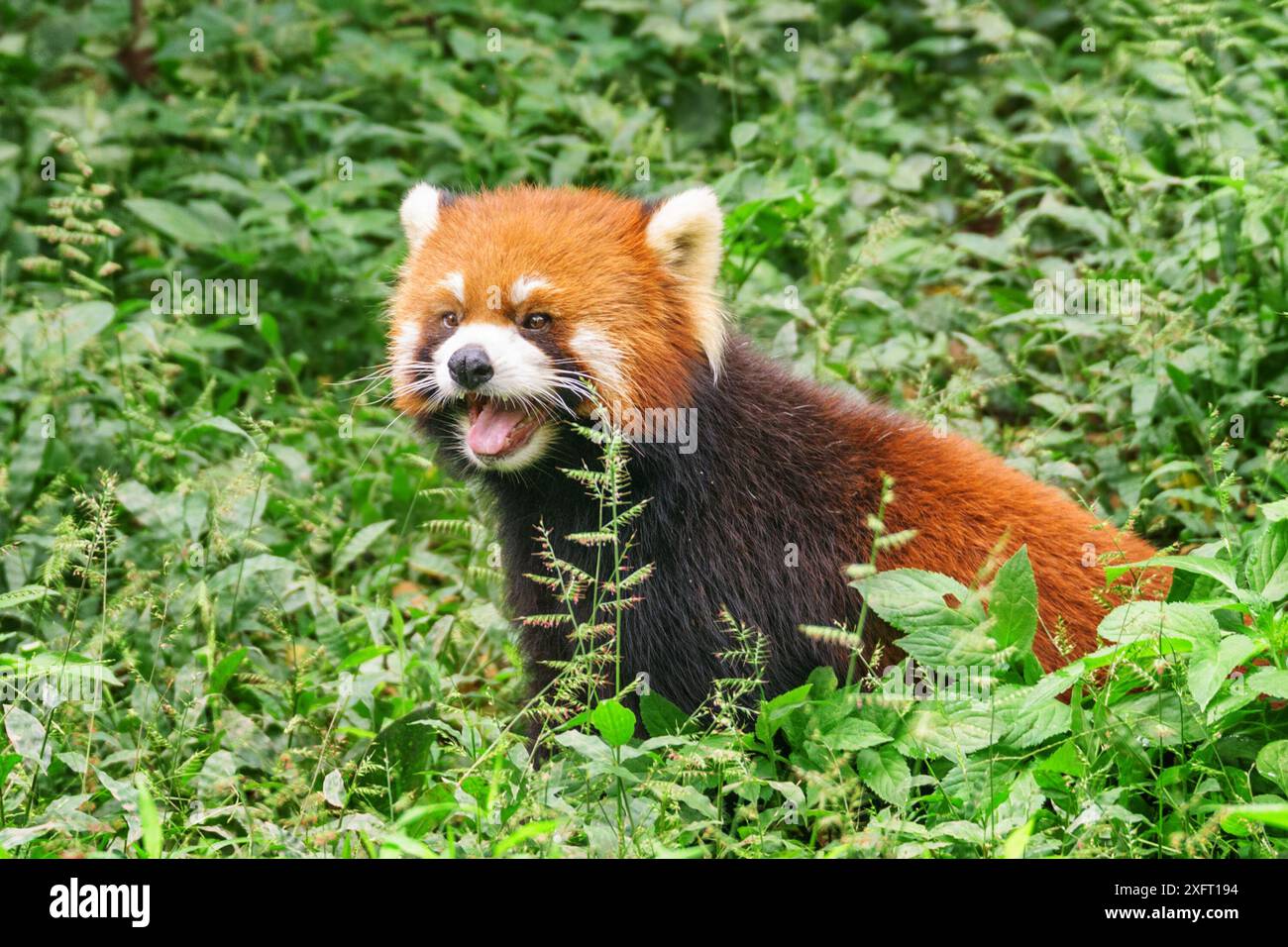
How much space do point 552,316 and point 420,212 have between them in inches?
35.0

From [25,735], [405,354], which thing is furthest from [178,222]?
[25,735]

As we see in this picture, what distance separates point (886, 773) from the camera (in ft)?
14.9

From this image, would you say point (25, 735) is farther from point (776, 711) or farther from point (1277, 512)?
point (1277, 512)

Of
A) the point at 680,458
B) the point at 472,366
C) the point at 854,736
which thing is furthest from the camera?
the point at 680,458

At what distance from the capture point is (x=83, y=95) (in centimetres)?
876

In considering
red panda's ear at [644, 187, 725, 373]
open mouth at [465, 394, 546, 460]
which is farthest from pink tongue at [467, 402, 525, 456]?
red panda's ear at [644, 187, 725, 373]

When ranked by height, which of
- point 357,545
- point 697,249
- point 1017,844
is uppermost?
point 697,249

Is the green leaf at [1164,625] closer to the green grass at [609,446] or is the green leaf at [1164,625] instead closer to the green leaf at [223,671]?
the green grass at [609,446]

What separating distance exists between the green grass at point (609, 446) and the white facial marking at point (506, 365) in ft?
1.74

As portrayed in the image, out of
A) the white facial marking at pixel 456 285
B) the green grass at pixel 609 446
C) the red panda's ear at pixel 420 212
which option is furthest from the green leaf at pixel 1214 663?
the red panda's ear at pixel 420 212

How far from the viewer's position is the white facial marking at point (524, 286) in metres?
5.19

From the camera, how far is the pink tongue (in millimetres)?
5180
